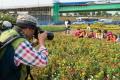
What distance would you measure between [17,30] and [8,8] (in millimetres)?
76788

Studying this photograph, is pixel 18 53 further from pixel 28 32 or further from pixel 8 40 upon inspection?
pixel 28 32

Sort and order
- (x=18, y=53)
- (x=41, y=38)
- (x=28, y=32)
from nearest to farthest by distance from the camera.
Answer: (x=18, y=53) → (x=28, y=32) → (x=41, y=38)

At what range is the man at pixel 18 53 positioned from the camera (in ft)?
12.1

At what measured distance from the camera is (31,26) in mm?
3857

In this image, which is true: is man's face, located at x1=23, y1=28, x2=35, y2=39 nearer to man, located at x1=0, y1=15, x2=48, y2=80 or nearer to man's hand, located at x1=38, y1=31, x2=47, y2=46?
man, located at x1=0, y1=15, x2=48, y2=80

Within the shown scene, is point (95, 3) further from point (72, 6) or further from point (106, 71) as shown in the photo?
point (106, 71)

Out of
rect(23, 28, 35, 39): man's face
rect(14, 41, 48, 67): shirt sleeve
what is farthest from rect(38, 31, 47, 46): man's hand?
rect(14, 41, 48, 67): shirt sleeve

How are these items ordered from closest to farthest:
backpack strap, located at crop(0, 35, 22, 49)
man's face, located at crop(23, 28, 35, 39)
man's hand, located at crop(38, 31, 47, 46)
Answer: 1. backpack strap, located at crop(0, 35, 22, 49)
2. man's face, located at crop(23, 28, 35, 39)
3. man's hand, located at crop(38, 31, 47, 46)

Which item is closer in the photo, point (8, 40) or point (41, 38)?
point (8, 40)

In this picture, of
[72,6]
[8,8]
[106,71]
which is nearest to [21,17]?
[106,71]

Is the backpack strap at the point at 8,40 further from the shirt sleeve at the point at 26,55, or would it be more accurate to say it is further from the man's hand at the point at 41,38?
the man's hand at the point at 41,38

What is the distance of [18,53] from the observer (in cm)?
370

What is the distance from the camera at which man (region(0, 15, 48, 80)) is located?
12.1ft

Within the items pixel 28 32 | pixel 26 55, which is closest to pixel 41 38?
pixel 28 32
